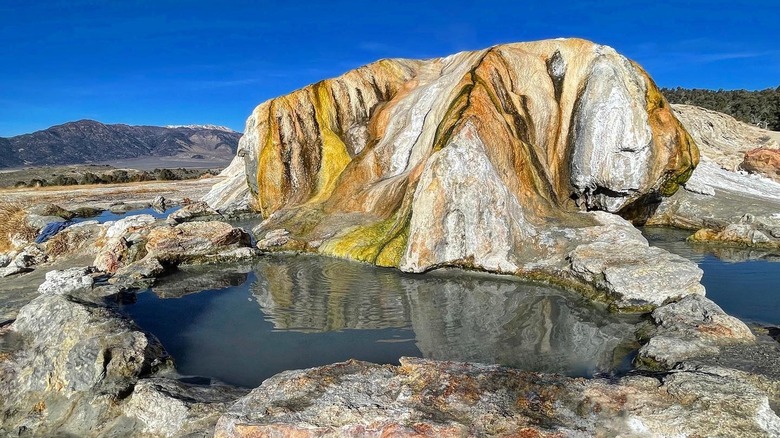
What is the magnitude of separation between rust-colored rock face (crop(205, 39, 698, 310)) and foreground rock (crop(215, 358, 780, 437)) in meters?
10.9

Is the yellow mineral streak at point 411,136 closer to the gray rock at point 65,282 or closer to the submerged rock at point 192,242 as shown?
the submerged rock at point 192,242

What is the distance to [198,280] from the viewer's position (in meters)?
19.7

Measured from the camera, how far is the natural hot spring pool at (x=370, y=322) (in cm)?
1152

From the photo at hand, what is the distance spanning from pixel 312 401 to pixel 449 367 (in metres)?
2.49

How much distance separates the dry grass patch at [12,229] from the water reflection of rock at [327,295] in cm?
1414

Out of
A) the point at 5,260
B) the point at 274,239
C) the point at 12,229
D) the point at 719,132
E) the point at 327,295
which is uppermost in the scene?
the point at 719,132

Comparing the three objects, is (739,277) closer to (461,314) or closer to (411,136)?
(461,314)

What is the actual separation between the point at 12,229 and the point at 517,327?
91.1 ft

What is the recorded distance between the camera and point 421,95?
1237 inches

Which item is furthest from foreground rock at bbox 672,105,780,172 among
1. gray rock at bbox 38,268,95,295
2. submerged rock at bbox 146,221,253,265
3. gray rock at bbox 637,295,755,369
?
gray rock at bbox 38,268,95,295

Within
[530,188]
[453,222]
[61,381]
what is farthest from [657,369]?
[530,188]

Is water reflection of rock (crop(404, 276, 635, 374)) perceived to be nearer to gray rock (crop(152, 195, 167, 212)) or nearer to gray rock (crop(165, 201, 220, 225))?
gray rock (crop(165, 201, 220, 225))

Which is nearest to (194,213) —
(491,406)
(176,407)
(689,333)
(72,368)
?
(72,368)

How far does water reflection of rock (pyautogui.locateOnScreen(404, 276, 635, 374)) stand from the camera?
1143cm
